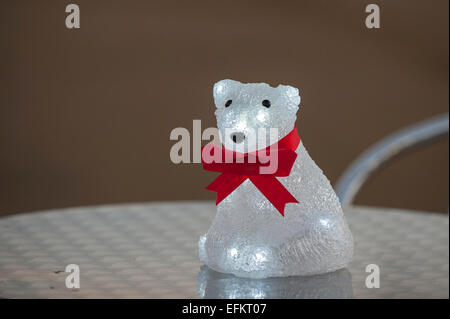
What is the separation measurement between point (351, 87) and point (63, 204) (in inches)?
50.3

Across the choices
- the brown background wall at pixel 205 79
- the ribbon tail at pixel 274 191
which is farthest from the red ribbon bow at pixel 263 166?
the brown background wall at pixel 205 79

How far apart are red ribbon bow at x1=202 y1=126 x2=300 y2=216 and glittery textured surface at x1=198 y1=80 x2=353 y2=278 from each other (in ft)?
0.04

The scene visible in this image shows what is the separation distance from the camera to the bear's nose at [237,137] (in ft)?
3.20

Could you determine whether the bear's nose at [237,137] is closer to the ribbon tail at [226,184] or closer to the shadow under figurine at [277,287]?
the ribbon tail at [226,184]

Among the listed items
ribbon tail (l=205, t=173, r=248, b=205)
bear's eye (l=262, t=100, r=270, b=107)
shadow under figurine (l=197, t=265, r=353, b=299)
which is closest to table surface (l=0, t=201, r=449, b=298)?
shadow under figurine (l=197, t=265, r=353, b=299)

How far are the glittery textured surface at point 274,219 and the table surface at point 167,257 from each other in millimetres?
21

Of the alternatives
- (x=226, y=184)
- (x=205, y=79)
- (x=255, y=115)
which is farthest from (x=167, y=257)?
(x=205, y=79)

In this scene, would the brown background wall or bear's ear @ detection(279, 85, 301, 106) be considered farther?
the brown background wall

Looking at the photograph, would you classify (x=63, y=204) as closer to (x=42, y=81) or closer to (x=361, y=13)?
(x=42, y=81)

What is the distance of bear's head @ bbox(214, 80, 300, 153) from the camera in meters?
0.97

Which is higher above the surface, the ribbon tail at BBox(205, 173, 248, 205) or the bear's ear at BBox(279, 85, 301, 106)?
the bear's ear at BBox(279, 85, 301, 106)

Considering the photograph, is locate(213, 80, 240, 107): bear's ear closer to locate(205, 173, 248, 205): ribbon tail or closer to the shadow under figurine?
locate(205, 173, 248, 205): ribbon tail

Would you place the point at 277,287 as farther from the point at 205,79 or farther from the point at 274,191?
the point at 205,79

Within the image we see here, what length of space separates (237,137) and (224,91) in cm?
7
